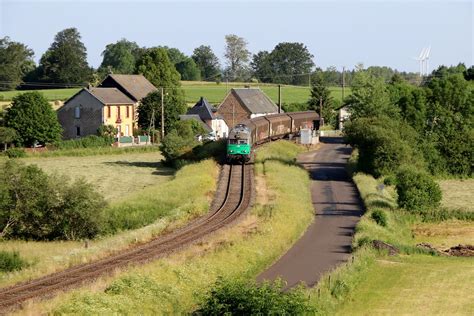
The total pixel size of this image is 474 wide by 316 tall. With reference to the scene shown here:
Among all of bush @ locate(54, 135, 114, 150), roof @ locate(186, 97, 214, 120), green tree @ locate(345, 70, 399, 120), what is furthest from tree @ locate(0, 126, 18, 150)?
green tree @ locate(345, 70, 399, 120)

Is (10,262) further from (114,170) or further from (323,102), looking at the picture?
(323,102)

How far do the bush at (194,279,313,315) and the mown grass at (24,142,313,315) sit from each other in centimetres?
187

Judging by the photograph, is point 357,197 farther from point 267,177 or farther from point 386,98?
point 386,98

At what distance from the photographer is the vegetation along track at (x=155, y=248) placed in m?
24.4

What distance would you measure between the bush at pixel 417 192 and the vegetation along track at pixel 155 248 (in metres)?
8.47

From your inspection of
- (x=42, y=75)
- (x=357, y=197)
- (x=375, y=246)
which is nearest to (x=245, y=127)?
(x=357, y=197)

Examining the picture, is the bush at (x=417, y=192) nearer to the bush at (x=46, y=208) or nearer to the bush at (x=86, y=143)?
the bush at (x=46, y=208)

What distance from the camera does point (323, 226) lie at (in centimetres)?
4066

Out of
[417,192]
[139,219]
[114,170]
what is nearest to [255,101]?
[114,170]

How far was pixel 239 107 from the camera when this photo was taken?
103438 millimetres

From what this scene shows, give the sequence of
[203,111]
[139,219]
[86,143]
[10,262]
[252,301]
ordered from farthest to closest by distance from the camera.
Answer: [203,111] → [86,143] → [139,219] → [10,262] → [252,301]

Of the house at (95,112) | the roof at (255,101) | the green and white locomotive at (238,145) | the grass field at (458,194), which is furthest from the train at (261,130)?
the house at (95,112)

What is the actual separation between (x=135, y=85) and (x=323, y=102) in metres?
25.9

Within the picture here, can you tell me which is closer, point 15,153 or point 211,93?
point 15,153
